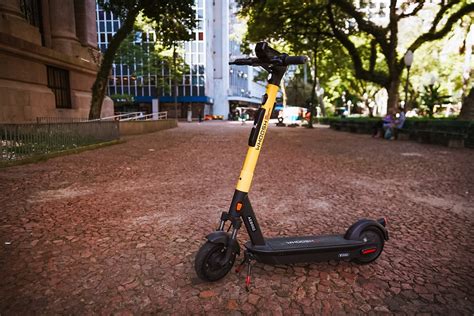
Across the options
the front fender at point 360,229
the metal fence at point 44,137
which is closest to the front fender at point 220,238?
the front fender at point 360,229

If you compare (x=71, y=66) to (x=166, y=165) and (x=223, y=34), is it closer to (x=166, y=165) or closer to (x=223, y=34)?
(x=166, y=165)

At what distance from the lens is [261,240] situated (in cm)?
266

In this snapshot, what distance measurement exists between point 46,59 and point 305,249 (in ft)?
52.8

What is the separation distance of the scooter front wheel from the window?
16.3 meters

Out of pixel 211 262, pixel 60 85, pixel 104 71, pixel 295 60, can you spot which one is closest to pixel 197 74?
pixel 60 85

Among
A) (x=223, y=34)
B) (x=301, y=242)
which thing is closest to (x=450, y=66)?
(x=301, y=242)

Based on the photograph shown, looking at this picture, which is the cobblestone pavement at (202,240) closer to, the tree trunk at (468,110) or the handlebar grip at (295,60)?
the handlebar grip at (295,60)

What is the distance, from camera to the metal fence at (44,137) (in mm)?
7738

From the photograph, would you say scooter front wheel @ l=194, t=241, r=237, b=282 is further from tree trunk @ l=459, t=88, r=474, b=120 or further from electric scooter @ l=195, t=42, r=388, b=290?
tree trunk @ l=459, t=88, r=474, b=120

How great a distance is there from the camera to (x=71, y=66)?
16.3 metres

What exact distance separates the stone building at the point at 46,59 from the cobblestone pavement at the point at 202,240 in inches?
292

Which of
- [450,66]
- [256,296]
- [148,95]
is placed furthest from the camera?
[148,95]

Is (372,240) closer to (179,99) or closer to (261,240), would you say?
(261,240)

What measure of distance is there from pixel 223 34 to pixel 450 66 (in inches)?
1772
